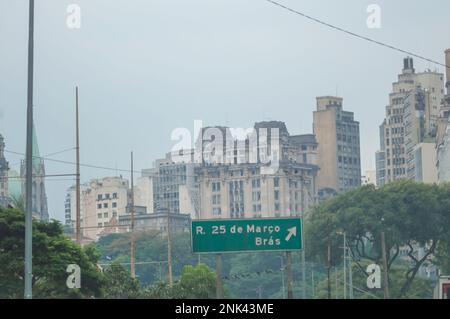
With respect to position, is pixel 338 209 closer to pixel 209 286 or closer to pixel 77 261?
pixel 209 286

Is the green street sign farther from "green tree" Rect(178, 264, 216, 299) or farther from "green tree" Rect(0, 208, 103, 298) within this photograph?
"green tree" Rect(178, 264, 216, 299)

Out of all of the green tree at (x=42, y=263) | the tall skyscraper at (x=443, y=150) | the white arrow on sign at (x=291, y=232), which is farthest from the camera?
the tall skyscraper at (x=443, y=150)

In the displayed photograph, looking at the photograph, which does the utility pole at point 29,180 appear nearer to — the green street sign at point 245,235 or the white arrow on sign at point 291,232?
the green street sign at point 245,235

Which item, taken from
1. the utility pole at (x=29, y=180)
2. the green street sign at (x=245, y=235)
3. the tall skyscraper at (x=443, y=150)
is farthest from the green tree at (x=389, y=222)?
the utility pole at (x=29, y=180)

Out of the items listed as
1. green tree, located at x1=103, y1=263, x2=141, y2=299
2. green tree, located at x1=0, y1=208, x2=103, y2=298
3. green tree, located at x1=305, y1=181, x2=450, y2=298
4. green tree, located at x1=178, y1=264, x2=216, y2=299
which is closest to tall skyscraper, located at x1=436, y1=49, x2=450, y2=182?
green tree, located at x1=305, y1=181, x2=450, y2=298

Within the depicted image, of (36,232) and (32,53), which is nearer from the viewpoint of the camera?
(32,53)

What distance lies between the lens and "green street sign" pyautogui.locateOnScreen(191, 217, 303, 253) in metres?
46.7

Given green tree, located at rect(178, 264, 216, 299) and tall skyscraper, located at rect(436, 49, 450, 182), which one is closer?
green tree, located at rect(178, 264, 216, 299)

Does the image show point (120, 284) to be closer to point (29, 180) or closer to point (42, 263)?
point (42, 263)

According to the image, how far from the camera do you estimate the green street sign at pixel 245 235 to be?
4669 centimetres

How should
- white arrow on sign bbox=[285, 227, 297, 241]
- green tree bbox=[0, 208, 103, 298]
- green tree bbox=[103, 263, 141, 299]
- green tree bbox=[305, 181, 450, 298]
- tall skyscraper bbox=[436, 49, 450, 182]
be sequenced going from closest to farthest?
white arrow on sign bbox=[285, 227, 297, 241] < green tree bbox=[0, 208, 103, 298] < green tree bbox=[103, 263, 141, 299] < green tree bbox=[305, 181, 450, 298] < tall skyscraper bbox=[436, 49, 450, 182]
